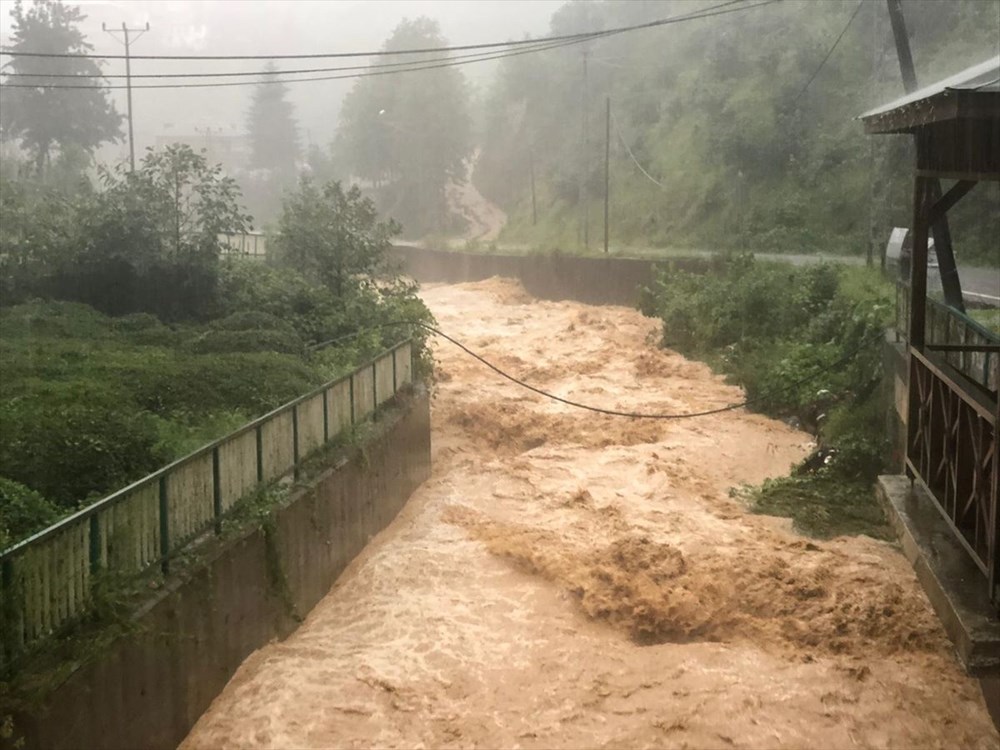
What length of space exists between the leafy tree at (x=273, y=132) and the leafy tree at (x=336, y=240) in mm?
64206

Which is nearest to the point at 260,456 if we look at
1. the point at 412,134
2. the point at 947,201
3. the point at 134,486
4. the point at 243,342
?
the point at 134,486

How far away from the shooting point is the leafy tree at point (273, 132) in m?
85.9

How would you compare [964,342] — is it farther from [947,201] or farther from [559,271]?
[559,271]

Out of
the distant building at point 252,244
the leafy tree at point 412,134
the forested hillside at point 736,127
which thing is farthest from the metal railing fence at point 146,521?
the leafy tree at point 412,134

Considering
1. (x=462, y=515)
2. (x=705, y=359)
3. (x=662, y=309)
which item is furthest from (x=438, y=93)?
(x=462, y=515)

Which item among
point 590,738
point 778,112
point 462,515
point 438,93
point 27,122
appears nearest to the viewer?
point 590,738

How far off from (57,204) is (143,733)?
17640 mm

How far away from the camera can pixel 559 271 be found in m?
43.2

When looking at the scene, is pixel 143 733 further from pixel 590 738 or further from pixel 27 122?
pixel 27 122

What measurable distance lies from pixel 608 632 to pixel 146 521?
5399 mm

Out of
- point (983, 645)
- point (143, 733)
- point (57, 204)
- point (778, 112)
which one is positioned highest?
point (778, 112)

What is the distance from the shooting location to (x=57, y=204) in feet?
76.9

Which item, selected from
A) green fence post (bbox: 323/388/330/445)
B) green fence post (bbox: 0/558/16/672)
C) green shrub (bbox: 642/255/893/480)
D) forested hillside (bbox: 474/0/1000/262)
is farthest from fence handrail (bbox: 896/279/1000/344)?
forested hillside (bbox: 474/0/1000/262)

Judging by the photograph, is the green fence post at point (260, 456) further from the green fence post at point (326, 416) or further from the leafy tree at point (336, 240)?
the leafy tree at point (336, 240)
